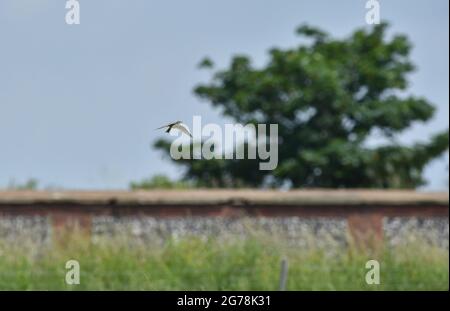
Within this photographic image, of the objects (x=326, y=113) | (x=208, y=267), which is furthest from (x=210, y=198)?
(x=326, y=113)

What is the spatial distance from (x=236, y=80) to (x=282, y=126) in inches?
82.5

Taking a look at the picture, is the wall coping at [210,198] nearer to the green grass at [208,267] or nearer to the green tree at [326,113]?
the green grass at [208,267]

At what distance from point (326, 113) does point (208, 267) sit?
14141 millimetres

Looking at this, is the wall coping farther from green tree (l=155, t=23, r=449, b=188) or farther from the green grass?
green tree (l=155, t=23, r=449, b=188)

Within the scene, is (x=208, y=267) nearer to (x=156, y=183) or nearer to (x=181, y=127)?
(x=181, y=127)

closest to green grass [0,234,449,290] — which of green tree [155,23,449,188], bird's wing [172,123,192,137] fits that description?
bird's wing [172,123,192,137]

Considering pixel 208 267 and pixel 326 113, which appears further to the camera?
pixel 326 113

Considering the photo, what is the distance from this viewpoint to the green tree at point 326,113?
87.5ft

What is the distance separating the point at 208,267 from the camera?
13.6 meters

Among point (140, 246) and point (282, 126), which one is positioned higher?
point (282, 126)

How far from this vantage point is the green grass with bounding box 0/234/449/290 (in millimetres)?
12906

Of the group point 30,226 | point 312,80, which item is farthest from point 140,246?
point 312,80
